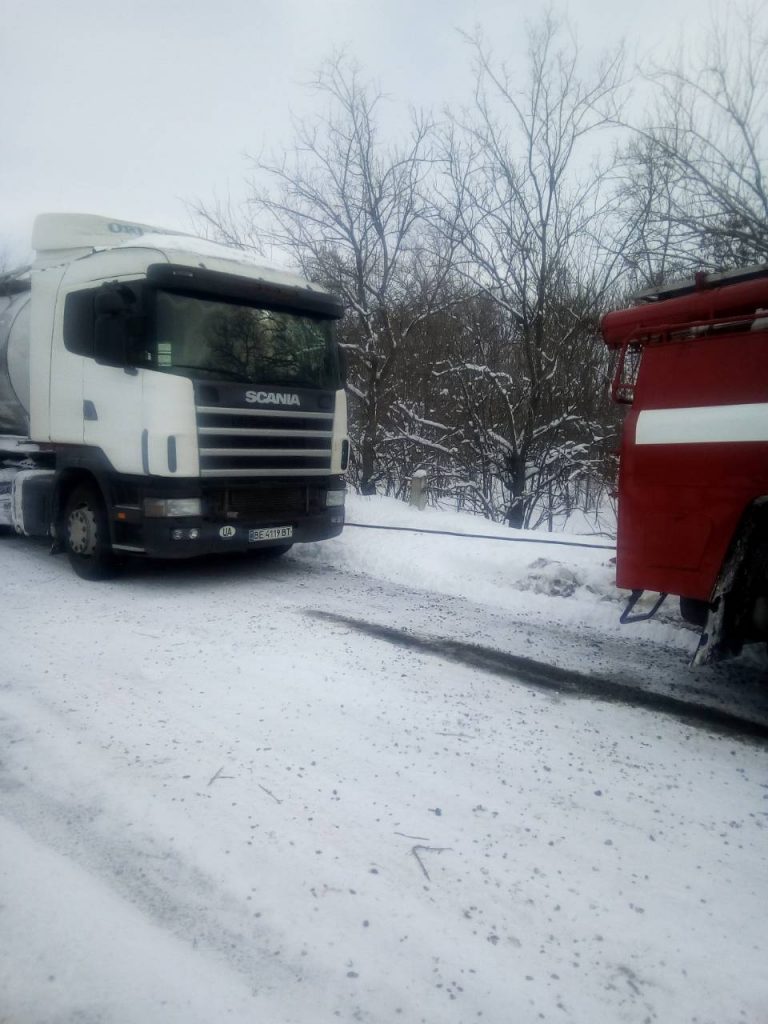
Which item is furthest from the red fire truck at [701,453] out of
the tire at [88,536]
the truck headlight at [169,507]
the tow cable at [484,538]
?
the tire at [88,536]

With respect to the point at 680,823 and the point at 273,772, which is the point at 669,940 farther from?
the point at 273,772

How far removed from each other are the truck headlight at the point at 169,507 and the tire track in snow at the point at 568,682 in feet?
5.77

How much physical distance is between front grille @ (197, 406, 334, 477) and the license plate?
0.56 metres

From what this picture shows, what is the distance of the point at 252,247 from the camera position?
12.7 m

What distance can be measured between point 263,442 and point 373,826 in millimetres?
4478

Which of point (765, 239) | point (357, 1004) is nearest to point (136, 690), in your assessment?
point (357, 1004)

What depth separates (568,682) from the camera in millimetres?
4641

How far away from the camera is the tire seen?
6.86 meters

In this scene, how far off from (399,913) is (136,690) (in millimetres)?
2381

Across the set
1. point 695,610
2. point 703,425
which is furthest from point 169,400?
point 695,610

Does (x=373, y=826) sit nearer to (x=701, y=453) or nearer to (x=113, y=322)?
(x=701, y=453)

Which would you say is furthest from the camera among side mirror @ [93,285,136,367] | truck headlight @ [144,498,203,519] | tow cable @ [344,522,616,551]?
tow cable @ [344,522,616,551]

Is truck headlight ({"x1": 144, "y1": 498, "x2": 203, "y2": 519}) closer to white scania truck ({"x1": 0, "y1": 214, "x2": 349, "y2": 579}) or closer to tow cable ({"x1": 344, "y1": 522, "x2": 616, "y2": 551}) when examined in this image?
white scania truck ({"x1": 0, "y1": 214, "x2": 349, "y2": 579})

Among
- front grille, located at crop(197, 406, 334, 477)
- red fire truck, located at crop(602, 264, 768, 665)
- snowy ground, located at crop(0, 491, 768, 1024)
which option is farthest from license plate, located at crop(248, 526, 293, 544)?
red fire truck, located at crop(602, 264, 768, 665)
